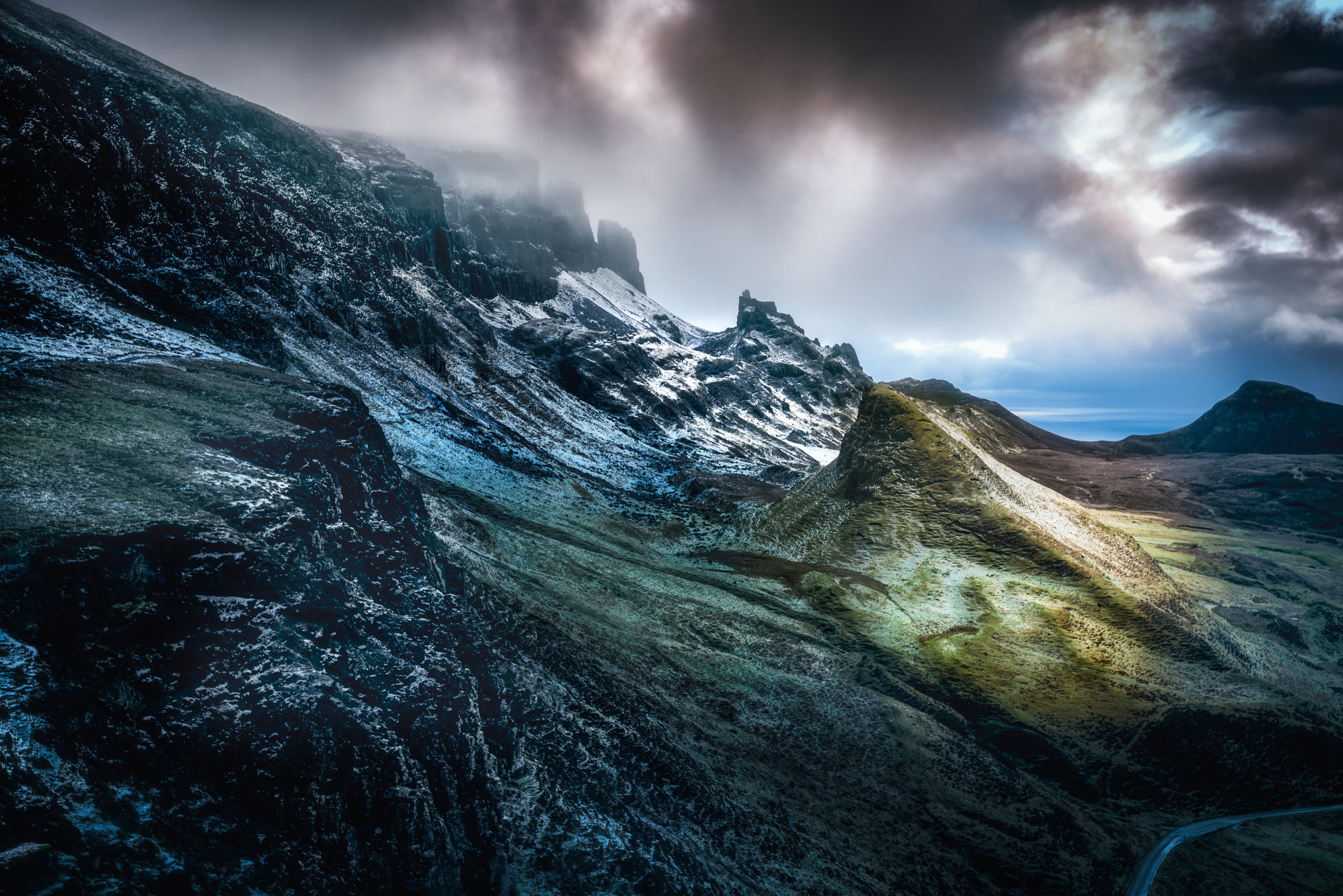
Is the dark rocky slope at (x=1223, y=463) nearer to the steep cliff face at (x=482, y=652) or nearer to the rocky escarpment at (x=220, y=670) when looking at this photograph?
the steep cliff face at (x=482, y=652)

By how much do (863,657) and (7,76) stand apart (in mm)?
122447

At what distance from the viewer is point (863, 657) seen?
1825 inches

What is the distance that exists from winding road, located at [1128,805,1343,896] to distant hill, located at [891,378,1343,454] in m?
140

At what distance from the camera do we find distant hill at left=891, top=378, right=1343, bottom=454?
557 ft

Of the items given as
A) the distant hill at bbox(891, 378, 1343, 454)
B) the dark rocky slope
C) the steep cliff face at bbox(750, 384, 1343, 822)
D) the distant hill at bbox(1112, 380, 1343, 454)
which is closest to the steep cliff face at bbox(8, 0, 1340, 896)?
the steep cliff face at bbox(750, 384, 1343, 822)

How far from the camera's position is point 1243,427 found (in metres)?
182

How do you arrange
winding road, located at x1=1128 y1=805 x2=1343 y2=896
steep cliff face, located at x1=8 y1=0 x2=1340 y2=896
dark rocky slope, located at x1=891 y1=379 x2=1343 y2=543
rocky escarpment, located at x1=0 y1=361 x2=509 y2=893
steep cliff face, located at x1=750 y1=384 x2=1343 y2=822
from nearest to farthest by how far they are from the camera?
rocky escarpment, located at x1=0 y1=361 x2=509 y2=893 → steep cliff face, located at x1=8 y1=0 x2=1340 y2=896 → winding road, located at x1=1128 y1=805 x2=1343 y2=896 → steep cliff face, located at x1=750 y1=384 x2=1343 y2=822 → dark rocky slope, located at x1=891 y1=379 x2=1343 y2=543

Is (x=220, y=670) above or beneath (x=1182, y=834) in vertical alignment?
above

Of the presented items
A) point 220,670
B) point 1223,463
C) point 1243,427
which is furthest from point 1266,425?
point 220,670

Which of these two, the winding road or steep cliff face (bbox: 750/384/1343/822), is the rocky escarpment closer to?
the winding road

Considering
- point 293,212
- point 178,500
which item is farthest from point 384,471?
point 293,212

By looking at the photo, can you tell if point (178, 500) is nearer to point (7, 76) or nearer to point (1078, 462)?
point (7, 76)

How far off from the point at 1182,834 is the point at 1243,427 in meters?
224

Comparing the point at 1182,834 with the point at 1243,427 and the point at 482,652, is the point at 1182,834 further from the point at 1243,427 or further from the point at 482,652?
the point at 1243,427
